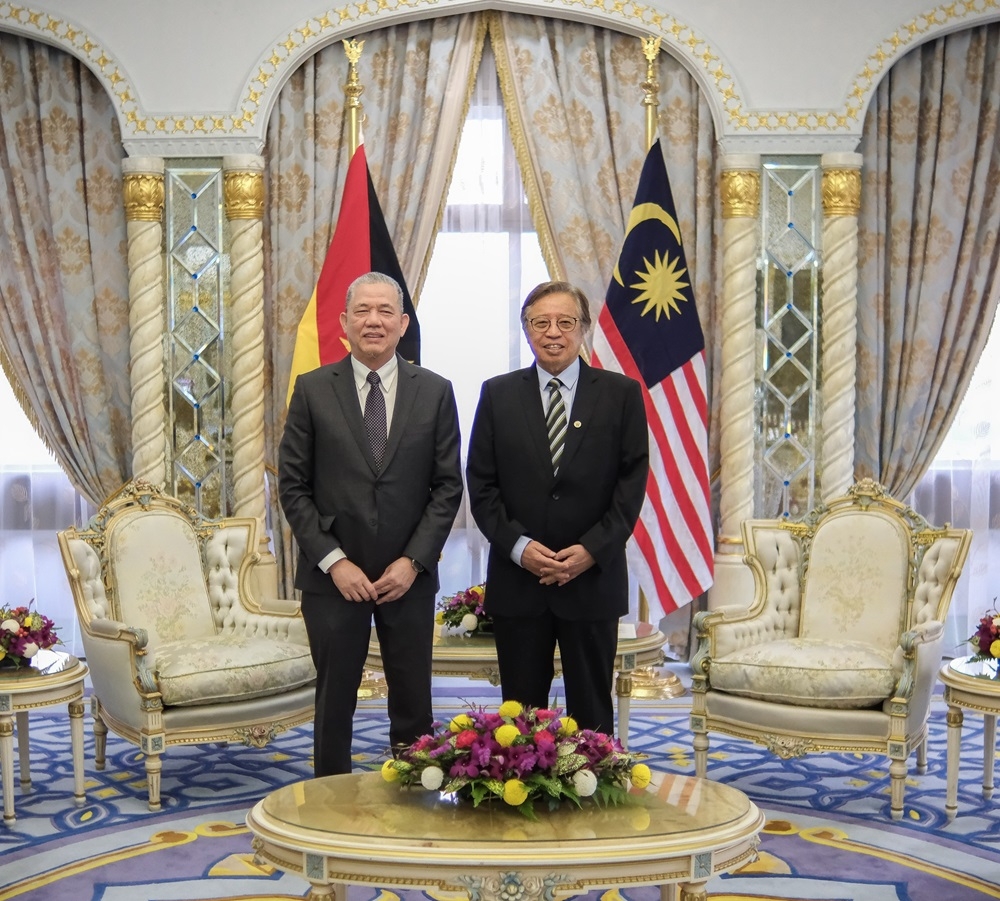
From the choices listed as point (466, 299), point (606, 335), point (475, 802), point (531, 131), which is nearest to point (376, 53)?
point (531, 131)

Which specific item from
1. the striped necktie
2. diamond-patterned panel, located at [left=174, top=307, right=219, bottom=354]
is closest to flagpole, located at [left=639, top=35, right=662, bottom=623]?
diamond-patterned panel, located at [left=174, top=307, right=219, bottom=354]

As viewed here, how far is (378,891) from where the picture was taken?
3766 mm

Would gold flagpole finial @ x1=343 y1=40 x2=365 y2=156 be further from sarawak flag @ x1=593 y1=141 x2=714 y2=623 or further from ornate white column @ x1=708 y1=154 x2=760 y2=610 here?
ornate white column @ x1=708 y1=154 x2=760 y2=610

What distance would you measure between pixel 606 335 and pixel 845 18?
205 cm

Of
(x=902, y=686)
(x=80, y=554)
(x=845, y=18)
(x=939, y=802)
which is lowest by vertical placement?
(x=939, y=802)

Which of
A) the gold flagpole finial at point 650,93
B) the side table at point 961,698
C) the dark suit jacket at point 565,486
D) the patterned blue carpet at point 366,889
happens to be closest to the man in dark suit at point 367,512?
the dark suit jacket at point 565,486

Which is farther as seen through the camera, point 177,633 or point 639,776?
point 177,633

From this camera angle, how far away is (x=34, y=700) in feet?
15.0

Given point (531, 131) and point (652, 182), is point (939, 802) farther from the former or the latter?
point (531, 131)

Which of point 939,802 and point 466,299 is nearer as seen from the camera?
point 939,802

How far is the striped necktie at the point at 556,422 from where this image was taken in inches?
156

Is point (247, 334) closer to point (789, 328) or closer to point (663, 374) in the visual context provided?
point (663, 374)

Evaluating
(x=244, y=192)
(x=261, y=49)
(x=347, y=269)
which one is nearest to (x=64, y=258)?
(x=244, y=192)

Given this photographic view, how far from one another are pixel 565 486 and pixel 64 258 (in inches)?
166
